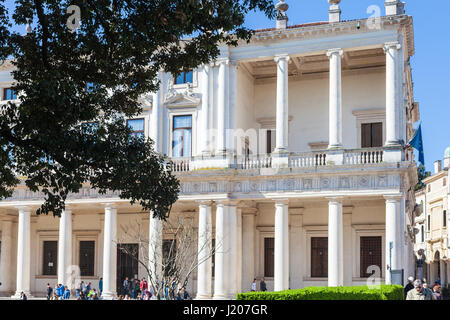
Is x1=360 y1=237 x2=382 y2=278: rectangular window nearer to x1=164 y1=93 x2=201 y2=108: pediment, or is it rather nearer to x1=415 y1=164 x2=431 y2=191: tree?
x1=164 y1=93 x2=201 y2=108: pediment

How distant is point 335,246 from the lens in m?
30.1

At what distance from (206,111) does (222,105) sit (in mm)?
945

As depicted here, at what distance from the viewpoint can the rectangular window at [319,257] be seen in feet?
113

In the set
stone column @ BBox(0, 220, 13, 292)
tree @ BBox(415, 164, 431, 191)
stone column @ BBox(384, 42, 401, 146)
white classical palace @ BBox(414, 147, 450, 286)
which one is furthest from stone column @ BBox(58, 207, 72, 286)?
tree @ BBox(415, 164, 431, 191)

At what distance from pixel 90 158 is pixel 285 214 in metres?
18.5

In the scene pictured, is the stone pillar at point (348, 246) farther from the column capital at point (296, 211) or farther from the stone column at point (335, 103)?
the stone column at point (335, 103)

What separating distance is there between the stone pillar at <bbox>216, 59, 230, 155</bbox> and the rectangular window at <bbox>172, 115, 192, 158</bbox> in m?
1.89

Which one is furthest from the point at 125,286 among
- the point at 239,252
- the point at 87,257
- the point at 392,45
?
the point at 392,45

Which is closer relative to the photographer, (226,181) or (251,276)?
(226,181)

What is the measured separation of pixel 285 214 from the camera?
31406mm

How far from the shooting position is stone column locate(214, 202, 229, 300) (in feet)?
103

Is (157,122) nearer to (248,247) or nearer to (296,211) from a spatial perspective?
(248,247)
